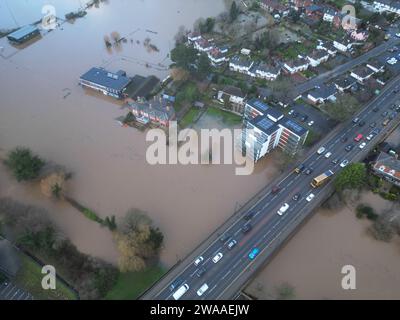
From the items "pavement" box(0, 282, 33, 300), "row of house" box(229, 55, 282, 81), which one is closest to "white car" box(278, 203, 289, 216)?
"row of house" box(229, 55, 282, 81)

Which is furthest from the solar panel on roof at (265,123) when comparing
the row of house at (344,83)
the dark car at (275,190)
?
the row of house at (344,83)

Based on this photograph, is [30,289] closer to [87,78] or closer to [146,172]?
[146,172]

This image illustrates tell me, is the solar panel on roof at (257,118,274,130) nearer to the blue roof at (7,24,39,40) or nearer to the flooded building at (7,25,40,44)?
the flooded building at (7,25,40,44)

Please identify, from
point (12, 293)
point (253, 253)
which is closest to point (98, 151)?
point (12, 293)

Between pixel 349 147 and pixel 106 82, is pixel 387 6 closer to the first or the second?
pixel 349 147
